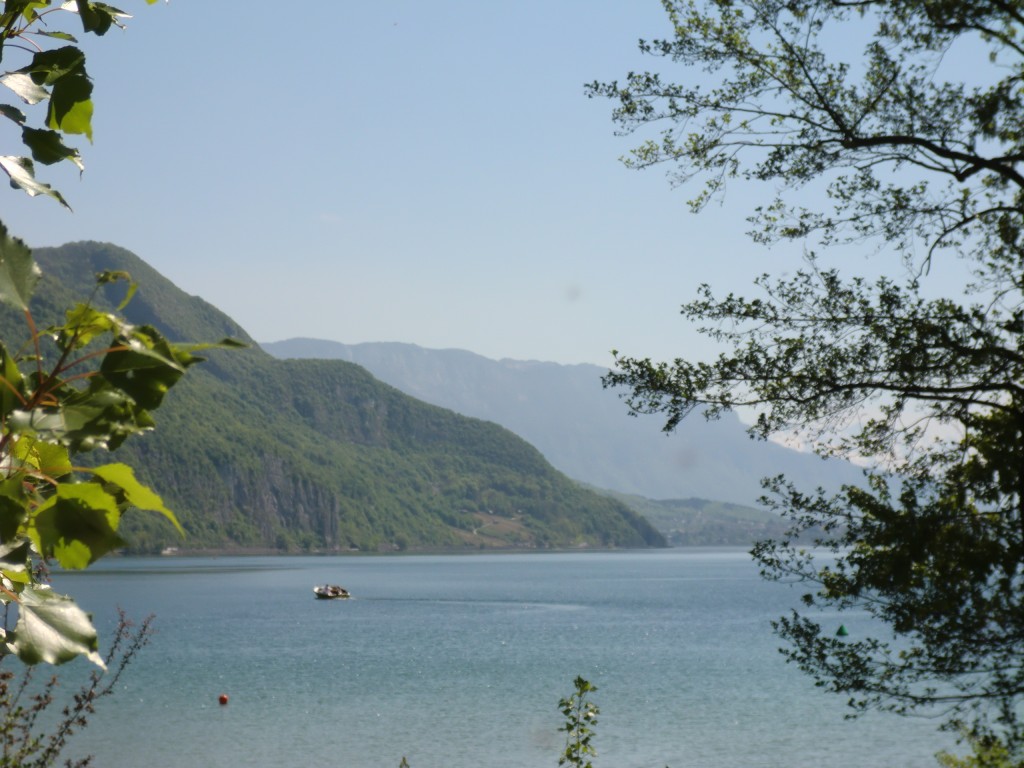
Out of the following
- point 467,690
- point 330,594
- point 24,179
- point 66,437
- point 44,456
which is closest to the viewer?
point 66,437

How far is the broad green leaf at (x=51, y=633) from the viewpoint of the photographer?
104 cm

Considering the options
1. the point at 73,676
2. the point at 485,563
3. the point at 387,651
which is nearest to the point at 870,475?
the point at 73,676

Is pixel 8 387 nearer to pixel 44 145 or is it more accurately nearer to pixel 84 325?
pixel 84 325

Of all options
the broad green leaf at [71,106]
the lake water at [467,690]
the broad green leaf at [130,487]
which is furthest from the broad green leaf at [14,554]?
the lake water at [467,690]

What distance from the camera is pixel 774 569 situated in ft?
31.9

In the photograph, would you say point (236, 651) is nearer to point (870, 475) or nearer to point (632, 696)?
point (632, 696)

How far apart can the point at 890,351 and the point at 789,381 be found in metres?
0.86

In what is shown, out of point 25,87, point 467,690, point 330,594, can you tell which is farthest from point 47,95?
point 330,594

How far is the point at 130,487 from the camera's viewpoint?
1.06m

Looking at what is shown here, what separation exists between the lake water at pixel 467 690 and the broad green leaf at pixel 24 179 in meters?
30.8

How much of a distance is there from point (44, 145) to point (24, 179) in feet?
0.33

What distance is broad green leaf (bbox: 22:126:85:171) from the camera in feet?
4.79

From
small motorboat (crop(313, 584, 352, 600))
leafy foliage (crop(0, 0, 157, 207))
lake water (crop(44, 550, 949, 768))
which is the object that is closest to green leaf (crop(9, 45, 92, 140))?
leafy foliage (crop(0, 0, 157, 207))

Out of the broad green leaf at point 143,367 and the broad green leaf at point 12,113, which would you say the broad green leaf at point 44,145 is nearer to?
the broad green leaf at point 12,113
